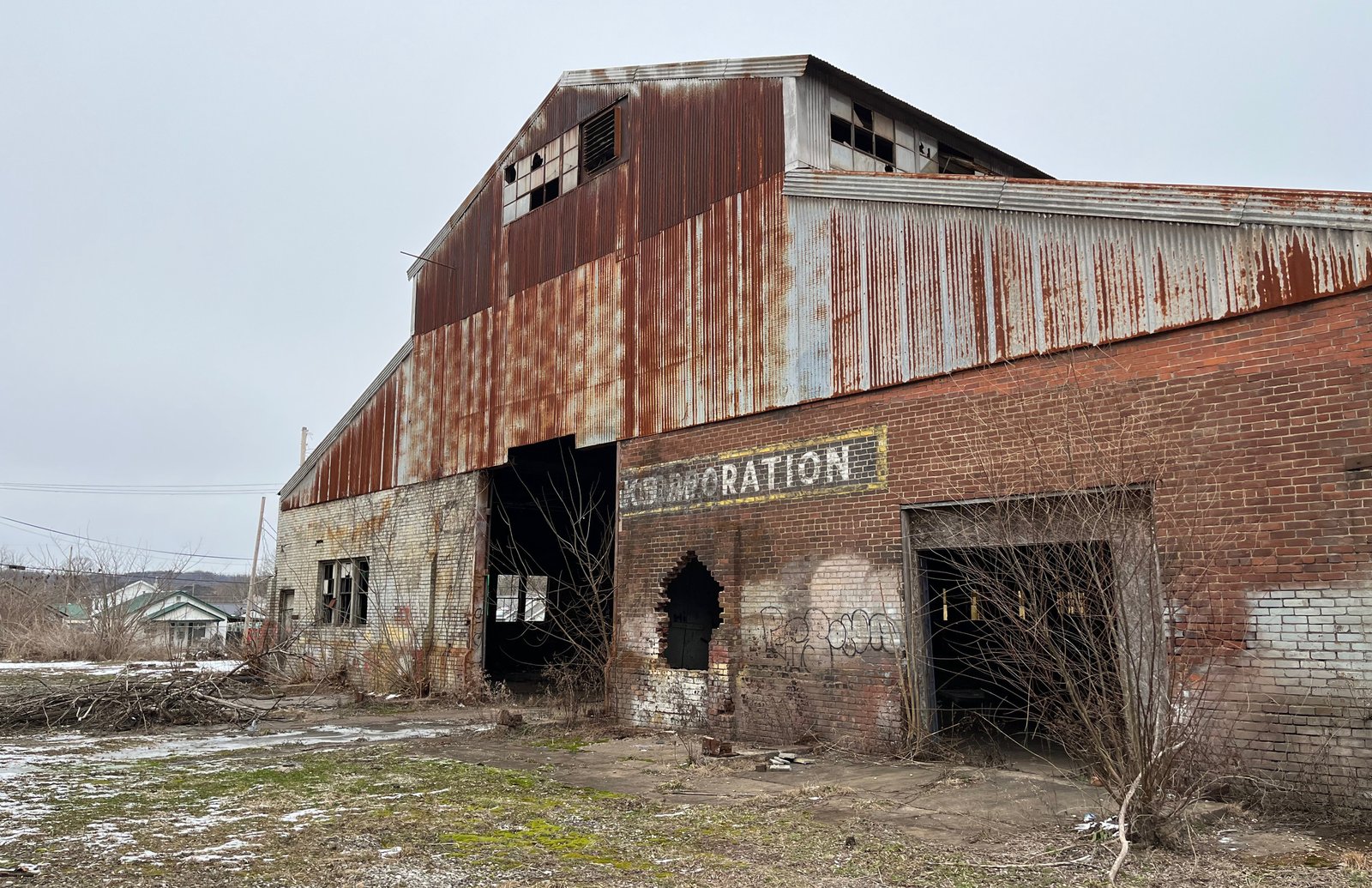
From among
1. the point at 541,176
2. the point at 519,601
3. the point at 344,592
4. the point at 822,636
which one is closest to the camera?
the point at 822,636

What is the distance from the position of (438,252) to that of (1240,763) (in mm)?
16613

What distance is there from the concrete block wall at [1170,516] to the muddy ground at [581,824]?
874 millimetres

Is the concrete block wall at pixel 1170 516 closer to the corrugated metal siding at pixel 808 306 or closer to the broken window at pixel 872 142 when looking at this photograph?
the corrugated metal siding at pixel 808 306

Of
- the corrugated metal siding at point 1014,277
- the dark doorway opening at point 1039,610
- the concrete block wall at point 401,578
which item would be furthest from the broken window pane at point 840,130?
the concrete block wall at point 401,578

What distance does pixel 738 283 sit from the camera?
42.3 ft

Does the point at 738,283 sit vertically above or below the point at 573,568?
above

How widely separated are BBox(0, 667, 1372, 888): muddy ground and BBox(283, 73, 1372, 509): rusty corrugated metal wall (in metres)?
4.33

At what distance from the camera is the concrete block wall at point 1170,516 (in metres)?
7.35

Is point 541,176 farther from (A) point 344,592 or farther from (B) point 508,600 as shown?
(B) point 508,600

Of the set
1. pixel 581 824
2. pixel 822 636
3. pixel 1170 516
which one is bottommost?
pixel 581 824

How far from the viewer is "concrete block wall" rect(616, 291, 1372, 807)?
7.35 metres

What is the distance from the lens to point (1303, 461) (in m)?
7.61

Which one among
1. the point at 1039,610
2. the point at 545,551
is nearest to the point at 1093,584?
the point at 1039,610

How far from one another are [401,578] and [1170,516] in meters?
14.7
